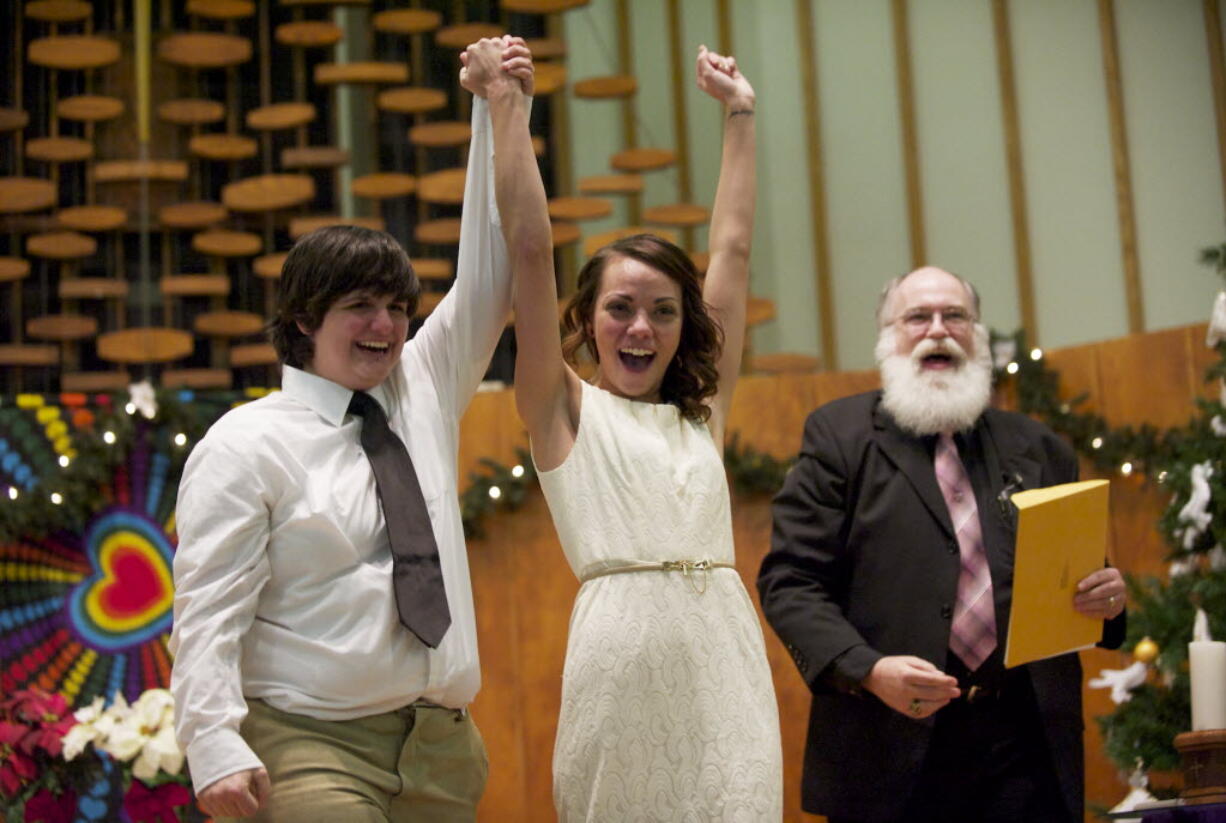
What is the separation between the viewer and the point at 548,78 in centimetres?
575

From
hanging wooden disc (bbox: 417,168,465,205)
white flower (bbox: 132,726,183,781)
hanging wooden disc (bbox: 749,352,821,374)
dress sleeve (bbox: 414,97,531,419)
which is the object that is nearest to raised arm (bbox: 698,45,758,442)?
dress sleeve (bbox: 414,97,531,419)

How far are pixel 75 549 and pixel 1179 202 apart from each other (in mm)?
3830

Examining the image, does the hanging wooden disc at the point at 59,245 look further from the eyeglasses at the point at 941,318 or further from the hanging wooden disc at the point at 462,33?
the eyeglasses at the point at 941,318

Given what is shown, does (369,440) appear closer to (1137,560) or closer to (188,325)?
(1137,560)

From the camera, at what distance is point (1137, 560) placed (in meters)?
4.03

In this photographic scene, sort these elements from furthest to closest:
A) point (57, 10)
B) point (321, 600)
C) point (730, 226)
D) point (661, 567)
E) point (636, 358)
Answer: point (57, 10) < point (730, 226) < point (636, 358) < point (661, 567) < point (321, 600)

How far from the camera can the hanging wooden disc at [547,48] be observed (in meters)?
5.90

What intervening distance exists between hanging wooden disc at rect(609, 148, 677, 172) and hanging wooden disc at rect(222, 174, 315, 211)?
1177 millimetres

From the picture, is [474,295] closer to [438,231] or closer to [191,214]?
[438,231]

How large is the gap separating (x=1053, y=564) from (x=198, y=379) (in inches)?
152

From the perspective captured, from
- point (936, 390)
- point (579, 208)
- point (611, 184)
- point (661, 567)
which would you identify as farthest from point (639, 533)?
point (611, 184)

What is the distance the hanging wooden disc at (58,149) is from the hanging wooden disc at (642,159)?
205 centimetres

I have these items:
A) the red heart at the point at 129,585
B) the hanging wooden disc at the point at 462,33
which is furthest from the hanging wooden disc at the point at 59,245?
the red heart at the point at 129,585

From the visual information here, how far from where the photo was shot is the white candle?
247cm
